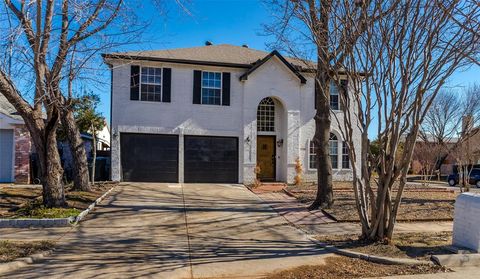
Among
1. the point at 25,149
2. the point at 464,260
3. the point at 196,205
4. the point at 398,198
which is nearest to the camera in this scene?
the point at 464,260

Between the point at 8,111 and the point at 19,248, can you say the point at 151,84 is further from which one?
the point at 19,248

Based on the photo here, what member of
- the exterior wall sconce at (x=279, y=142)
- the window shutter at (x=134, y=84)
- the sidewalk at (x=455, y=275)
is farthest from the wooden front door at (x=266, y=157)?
the sidewalk at (x=455, y=275)

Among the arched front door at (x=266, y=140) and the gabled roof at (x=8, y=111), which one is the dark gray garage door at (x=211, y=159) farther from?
the gabled roof at (x=8, y=111)

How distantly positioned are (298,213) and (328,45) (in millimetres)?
5124

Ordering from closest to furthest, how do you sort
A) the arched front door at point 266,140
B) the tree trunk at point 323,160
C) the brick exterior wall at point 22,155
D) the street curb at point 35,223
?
the street curb at point 35,223, the tree trunk at point 323,160, the brick exterior wall at point 22,155, the arched front door at point 266,140

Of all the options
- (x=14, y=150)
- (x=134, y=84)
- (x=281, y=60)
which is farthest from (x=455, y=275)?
(x=14, y=150)

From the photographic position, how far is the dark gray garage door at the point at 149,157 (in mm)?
17828

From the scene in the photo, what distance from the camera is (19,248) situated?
281 inches

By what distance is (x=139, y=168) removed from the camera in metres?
17.9

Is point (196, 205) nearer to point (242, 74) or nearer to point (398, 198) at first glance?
point (398, 198)

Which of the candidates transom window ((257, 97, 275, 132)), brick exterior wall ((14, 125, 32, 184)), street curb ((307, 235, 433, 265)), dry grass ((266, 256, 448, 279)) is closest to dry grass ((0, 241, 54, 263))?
dry grass ((266, 256, 448, 279))

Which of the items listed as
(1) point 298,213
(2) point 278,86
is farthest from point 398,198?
(2) point 278,86

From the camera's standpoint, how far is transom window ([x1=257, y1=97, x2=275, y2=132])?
19859 millimetres

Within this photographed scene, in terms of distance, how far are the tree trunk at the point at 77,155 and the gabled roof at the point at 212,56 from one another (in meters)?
4.39
